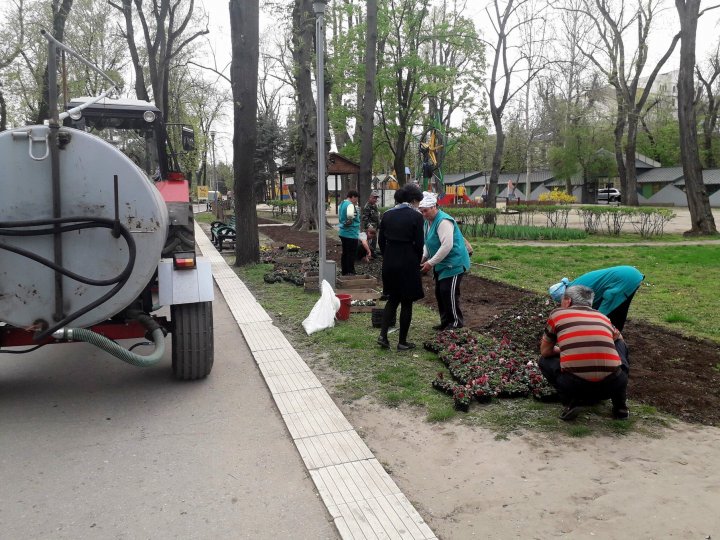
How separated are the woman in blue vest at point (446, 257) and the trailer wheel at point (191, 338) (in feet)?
9.07

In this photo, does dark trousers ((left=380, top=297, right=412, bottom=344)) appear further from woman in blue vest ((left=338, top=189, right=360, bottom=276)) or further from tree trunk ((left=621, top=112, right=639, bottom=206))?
tree trunk ((left=621, top=112, right=639, bottom=206))

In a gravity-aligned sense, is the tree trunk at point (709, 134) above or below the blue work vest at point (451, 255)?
above

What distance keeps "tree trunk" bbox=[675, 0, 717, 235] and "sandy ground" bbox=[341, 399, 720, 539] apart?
19024 mm

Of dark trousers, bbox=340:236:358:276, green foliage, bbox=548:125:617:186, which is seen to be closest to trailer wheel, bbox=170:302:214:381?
dark trousers, bbox=340:236:358:276

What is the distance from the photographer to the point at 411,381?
557cm

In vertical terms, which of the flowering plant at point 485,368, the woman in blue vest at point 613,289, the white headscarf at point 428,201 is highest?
the white headscarf at point 428,201

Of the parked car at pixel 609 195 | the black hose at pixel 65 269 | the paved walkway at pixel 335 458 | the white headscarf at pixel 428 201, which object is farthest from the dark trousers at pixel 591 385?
the parked car at pixel 609 195

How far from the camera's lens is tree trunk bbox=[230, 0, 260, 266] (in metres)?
13.6

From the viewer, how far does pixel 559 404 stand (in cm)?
496

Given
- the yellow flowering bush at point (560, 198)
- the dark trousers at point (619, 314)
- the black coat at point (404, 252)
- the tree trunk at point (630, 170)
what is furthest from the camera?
the yellow flowering bush at point (560, 198)

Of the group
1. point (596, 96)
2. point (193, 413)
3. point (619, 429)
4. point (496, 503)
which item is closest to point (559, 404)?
point (619, 429)

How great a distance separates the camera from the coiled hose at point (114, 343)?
4.46 metres

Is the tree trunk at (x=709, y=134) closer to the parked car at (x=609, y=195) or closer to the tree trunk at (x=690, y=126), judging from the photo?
the parked car at (x=609, y=195)

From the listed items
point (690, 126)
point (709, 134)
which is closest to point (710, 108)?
point (709, 134)
